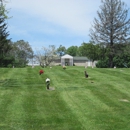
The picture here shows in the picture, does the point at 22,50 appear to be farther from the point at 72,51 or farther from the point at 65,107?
the point at 65,107

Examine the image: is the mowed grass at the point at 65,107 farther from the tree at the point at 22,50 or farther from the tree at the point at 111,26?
the tree at the point at 22,50

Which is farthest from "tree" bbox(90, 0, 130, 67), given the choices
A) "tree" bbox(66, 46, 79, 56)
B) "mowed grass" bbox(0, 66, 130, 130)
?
"tree" bbox(66, 46, 79, 56)

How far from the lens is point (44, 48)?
89.4 m

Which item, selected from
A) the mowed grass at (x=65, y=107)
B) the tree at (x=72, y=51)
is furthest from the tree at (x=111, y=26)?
the tree at (x=72, y=51)

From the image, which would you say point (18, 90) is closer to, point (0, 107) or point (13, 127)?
point (0, 107)

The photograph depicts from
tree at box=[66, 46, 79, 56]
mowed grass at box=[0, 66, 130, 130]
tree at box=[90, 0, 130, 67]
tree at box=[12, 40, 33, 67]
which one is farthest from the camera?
tree at box=[66, 46, 79, 56]

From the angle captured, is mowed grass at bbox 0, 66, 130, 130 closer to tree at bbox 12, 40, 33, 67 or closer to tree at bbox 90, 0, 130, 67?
tree at bbox 90, 0, 130, 67

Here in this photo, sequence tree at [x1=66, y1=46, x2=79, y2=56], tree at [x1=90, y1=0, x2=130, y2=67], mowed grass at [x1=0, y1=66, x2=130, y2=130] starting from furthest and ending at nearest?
tree at [x1=66, y1=46, x2=79, y2=56]
tree at [x1=90, y1=0, x2=130, y2=67]
mowed grass at [x1=0, y1=66, x2=130, y2=130]

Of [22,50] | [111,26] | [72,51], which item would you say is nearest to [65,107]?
[111,26]

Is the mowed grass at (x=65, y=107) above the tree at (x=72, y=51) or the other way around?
the other way around

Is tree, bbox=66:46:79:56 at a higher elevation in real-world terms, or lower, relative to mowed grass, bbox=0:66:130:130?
higher

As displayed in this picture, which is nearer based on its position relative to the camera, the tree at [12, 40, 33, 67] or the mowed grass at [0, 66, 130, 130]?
the mowed grass at [0, 66, 130, 130]

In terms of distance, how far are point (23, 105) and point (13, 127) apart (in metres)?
3.10

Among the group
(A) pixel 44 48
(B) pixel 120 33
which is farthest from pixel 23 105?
(A) pixel 44 48
